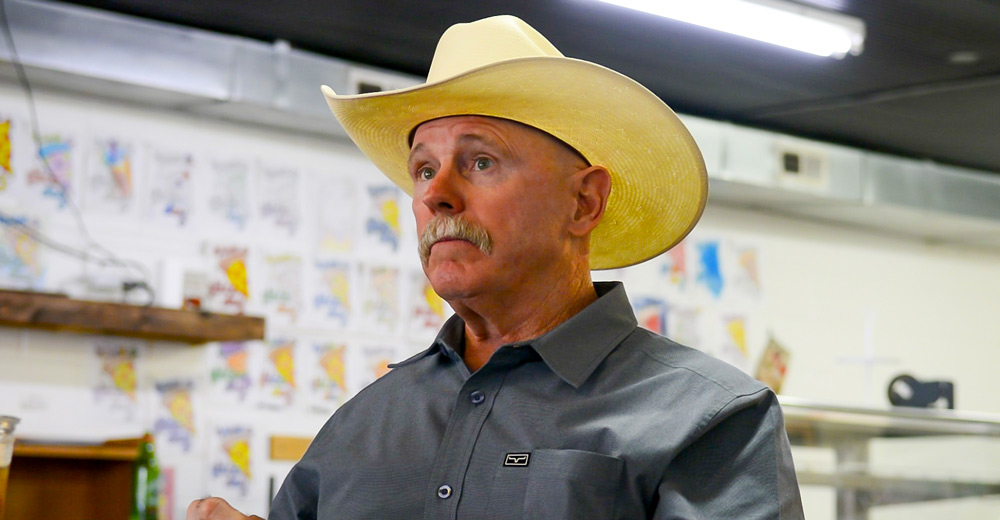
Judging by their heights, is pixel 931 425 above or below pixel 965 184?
below

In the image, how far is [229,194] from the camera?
4398 millimetres

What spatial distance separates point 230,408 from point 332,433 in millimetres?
2592

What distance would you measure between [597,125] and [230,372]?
2788 mm

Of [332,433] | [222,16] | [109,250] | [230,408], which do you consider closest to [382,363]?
[230,408]

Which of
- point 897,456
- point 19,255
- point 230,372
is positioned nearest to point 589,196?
point 897,456

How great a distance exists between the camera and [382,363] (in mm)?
4715

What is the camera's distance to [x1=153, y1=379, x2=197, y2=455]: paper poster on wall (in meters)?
4.14

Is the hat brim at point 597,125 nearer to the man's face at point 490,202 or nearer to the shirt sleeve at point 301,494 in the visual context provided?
the man's face at point 490,202

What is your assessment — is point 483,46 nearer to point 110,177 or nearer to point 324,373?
point 110,177

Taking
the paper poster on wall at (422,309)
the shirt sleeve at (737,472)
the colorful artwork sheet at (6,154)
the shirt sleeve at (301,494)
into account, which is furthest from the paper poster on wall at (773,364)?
the shirt sleeve at (737,472)

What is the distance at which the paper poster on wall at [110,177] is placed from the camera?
4094 mm

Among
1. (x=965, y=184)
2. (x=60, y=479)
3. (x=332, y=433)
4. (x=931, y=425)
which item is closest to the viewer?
(x=332, y=433)

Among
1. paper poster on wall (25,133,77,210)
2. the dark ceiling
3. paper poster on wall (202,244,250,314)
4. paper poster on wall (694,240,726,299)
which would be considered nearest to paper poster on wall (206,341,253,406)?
paper poster on wall (202,244,250,314)

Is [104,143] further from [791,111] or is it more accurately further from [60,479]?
[791,111]
